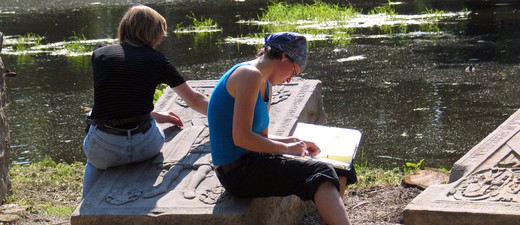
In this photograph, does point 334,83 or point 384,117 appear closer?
point 384,117

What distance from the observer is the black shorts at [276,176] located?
3557 mm

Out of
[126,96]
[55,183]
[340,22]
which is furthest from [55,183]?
[340,22]

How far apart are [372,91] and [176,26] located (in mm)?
7240

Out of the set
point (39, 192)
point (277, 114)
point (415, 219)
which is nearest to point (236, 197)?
point (415, 219)

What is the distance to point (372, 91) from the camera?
8734 mm

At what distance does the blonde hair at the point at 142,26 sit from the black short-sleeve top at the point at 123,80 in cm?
7

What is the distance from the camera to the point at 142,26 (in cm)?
445

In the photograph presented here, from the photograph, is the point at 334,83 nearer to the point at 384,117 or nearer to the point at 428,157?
the point at 384,117

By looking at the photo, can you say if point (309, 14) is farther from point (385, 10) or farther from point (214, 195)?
point (214, 195)

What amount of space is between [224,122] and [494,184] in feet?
4.99

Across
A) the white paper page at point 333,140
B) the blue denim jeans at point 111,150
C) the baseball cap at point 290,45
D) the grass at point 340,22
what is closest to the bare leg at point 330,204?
the white paper page at point 333,140

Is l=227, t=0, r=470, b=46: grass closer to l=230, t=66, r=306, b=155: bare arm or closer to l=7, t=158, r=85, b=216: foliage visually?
l=7, t=158, r=85, b=216: foliage

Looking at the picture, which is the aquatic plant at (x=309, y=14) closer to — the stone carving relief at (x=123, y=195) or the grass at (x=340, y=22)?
the grass at (x=340, y=22)

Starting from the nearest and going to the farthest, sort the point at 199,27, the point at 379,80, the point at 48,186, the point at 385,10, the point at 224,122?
1. the point at 224,122
2. the point at 48,186
3. the point at 379,80
4. the point at 199,27
5. the point at 385,10
